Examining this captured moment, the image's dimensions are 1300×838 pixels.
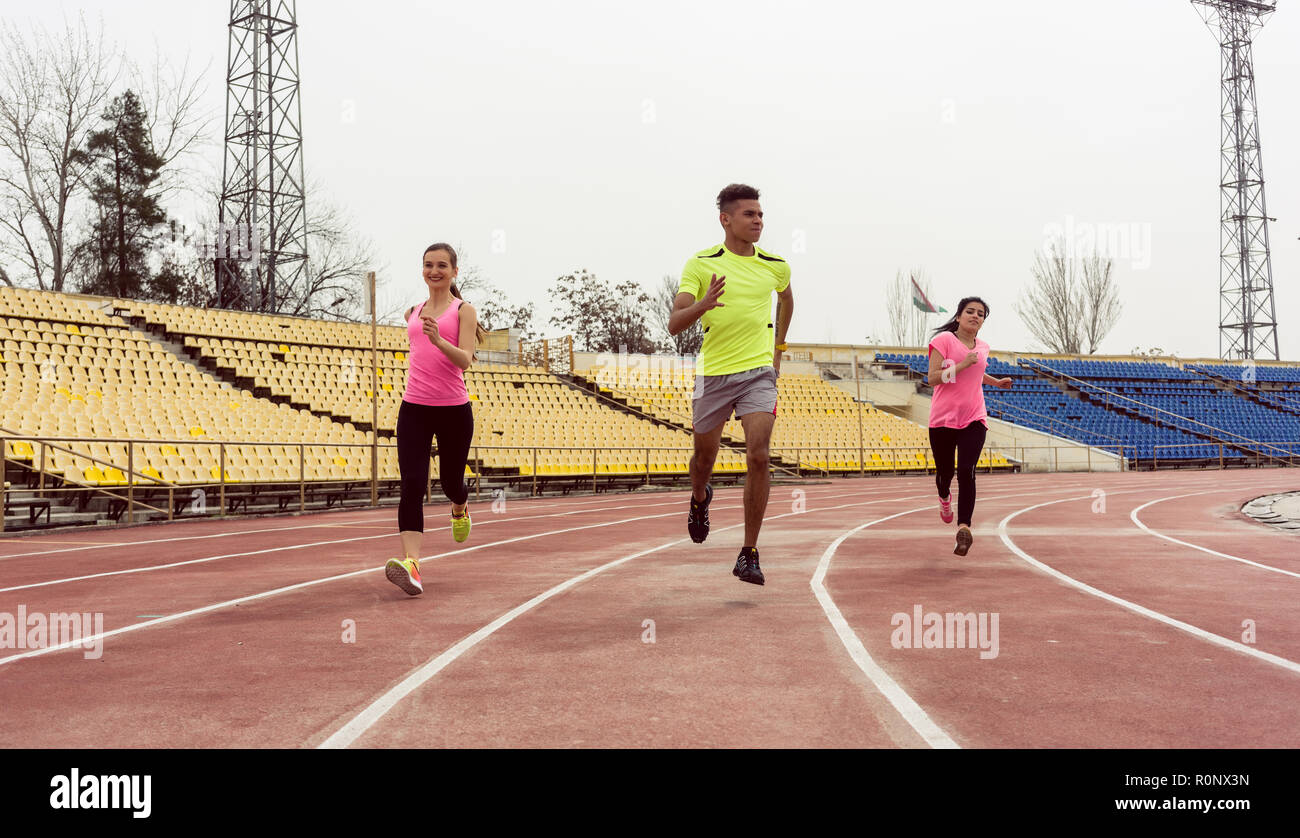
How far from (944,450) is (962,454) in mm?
267

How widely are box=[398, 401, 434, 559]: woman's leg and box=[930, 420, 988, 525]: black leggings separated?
160 inches

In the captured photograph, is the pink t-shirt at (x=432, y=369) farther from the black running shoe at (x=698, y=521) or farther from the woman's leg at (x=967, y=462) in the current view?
the woman's leg at (x=967, y=462)

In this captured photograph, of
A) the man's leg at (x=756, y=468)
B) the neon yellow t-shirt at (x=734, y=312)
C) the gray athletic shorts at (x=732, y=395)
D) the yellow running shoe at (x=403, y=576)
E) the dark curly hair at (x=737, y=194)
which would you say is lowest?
the yellow running shoe at (x=403, y=576)

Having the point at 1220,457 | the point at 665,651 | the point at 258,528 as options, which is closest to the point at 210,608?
the point at 665,651

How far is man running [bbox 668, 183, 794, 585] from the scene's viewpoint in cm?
567

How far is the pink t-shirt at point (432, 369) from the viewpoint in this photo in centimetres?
583

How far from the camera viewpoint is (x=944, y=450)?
7855 millimetres

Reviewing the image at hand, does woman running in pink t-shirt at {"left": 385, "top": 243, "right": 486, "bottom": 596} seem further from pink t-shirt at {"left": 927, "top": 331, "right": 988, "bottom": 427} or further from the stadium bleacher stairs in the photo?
the stadium bleacher stairs

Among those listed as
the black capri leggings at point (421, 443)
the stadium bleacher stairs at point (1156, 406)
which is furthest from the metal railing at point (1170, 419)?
the black capri leggings at point (421, 443)

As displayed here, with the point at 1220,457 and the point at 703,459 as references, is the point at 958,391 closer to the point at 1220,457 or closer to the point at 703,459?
the point at 703,459

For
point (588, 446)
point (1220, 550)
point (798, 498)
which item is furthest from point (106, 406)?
point (1220, 550)

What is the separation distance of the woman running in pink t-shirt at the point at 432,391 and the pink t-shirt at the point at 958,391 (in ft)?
13.1

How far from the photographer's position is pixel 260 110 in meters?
34.1
